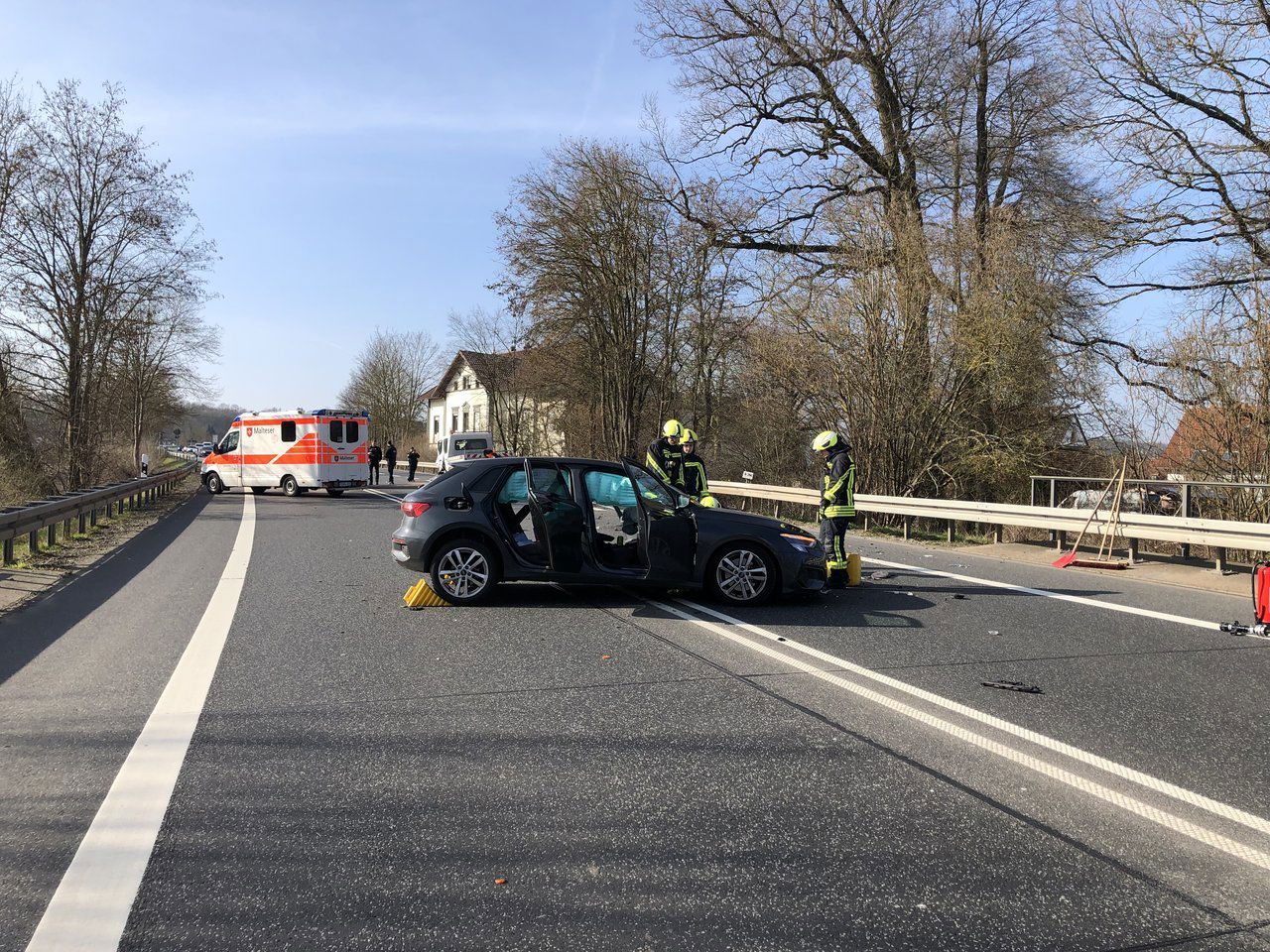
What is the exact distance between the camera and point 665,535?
831 centimetres

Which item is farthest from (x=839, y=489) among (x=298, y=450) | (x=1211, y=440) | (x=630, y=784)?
(x=298, y=450)

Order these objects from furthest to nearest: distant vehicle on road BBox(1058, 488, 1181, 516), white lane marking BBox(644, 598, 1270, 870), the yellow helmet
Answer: distant vehicle on road BBox(1058, 488, 1181, 516) < the yellow helmet < white lane marking BBox(644, 598, 1270, 870)

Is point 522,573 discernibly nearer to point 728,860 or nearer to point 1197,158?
point 728,860

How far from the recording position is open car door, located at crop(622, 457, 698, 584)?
8281 millimetres

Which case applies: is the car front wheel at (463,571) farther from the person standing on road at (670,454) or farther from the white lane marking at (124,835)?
the person standing on road at (670,454)

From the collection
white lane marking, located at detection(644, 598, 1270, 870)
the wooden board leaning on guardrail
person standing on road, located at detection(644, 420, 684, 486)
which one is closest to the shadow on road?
white lane marking, located at detection(644, 598, 1270, 870)

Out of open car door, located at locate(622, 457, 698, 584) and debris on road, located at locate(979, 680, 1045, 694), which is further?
open car door, located at locate(622, 457, 698, 584)

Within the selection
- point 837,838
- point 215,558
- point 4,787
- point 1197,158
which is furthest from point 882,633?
point 1197,158

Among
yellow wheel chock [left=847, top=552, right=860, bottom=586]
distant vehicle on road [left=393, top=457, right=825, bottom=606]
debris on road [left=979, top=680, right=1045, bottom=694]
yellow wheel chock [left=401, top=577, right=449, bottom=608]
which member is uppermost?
distant vehicle on road [left=393, top=457, right=825, bottom=606]

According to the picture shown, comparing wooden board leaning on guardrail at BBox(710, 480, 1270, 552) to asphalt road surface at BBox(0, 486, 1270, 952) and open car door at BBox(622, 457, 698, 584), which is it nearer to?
asphalt road surface at BBox(0, 486, 1270, 952)

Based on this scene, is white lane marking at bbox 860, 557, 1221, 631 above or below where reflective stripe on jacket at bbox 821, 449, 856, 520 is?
below

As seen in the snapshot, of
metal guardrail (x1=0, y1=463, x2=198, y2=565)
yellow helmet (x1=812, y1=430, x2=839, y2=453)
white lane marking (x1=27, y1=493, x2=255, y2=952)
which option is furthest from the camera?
metal guardrail (x1=0, y1=463, x2=198, y2=565)

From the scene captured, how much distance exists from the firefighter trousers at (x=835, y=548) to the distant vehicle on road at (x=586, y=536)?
1.12 m

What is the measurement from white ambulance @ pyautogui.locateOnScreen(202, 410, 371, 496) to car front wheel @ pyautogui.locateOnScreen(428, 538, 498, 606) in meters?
20.5
